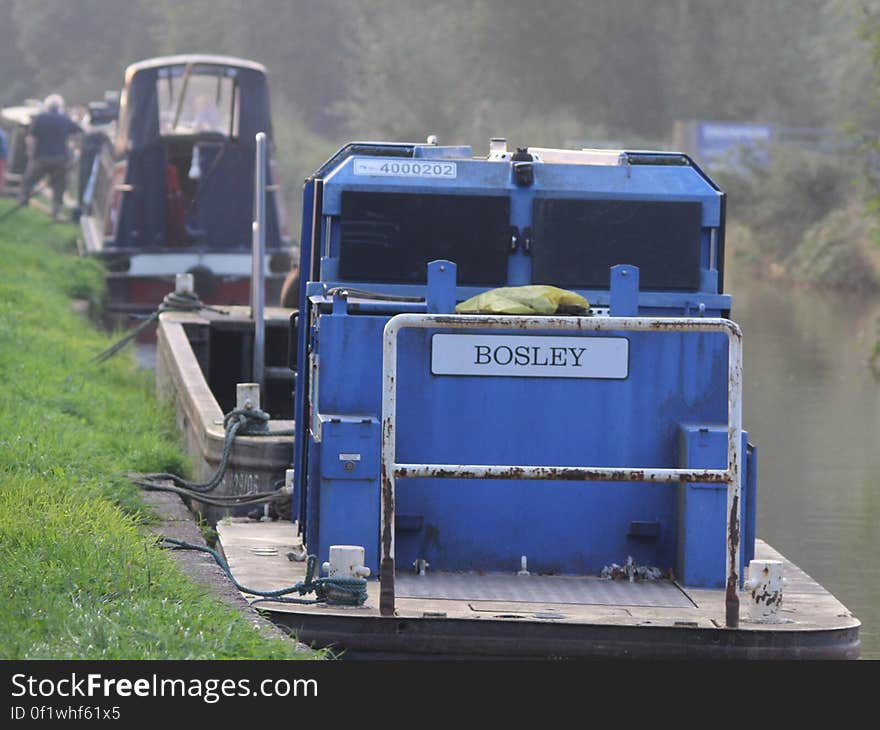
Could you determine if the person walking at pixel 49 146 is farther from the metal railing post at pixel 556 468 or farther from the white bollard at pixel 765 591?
the white bollard at pixel 765 591

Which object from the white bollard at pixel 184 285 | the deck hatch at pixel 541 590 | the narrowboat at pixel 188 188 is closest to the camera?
the deck hatch at pixel 541 590

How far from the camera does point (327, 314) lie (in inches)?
293

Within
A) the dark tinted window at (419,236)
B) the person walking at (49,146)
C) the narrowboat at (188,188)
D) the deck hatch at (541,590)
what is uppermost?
the person walking at (49,146)

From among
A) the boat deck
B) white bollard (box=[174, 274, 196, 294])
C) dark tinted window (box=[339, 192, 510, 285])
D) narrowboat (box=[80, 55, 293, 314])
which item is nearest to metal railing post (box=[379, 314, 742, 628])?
the boat deck

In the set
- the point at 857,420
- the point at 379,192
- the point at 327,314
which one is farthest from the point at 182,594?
the point at 857,420

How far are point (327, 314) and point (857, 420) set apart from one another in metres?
10.7

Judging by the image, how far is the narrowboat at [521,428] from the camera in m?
6.57

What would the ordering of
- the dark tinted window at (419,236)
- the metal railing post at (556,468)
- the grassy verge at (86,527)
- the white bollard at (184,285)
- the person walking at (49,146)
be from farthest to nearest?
the person walking at (49,146), the white bollard at (184,285), the dark tinted window at (419,236), the metal railing post at (556,468), the grassy verge at (86,527)

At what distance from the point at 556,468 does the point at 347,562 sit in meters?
0.89

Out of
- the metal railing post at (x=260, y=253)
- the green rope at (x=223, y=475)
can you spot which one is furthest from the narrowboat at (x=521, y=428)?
the metal railing post at (x=260, y=253)

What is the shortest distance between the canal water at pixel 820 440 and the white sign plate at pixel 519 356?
113 inches

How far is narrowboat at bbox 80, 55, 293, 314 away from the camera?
20.8 meters

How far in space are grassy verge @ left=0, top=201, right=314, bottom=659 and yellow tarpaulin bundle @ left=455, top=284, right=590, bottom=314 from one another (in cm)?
153

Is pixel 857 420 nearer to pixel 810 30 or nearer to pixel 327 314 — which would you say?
pixel 327 314
